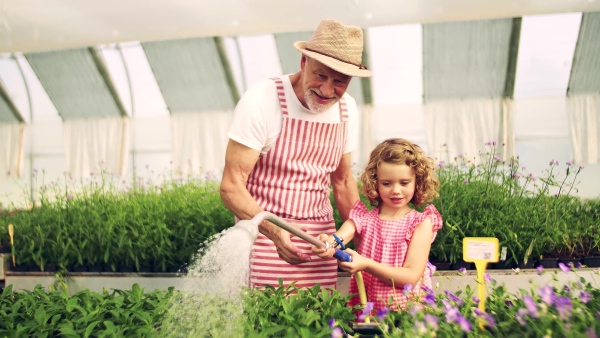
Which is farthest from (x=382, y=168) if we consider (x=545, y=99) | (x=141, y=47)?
(x=141, y=47)

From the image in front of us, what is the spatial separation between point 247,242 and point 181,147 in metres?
7.82

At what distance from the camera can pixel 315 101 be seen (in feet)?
6.70

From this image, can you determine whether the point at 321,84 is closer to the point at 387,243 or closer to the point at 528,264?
the point at 387,243

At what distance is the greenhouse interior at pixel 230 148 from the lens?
1.58 meters

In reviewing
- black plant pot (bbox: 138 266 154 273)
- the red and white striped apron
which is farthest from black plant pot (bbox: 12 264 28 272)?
the red and white striped apron

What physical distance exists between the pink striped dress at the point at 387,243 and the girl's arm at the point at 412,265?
0.03m

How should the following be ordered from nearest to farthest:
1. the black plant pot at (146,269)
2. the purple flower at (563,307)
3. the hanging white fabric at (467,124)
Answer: the purple flower at (563,307)
the black plant pot at (146,269)
the hanging white fabric at (467,124)

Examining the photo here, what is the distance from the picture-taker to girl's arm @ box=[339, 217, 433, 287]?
1863 millimetres

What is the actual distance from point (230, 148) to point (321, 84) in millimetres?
380

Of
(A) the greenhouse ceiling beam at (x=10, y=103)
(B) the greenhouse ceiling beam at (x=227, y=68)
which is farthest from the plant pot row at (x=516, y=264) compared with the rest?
(A) the greenhouse ceiling beam at (x=10, y=103)

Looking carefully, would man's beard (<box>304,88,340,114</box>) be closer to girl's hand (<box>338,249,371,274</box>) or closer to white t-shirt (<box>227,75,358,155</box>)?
white t-shirt (<box>227,75,358,155</box>)

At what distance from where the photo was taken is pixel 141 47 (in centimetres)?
912

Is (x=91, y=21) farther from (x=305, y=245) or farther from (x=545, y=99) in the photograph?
(x=545, y=99)

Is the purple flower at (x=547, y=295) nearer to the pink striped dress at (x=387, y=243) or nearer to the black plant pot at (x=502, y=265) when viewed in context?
the pink striped dress at (x=387, y=243)
